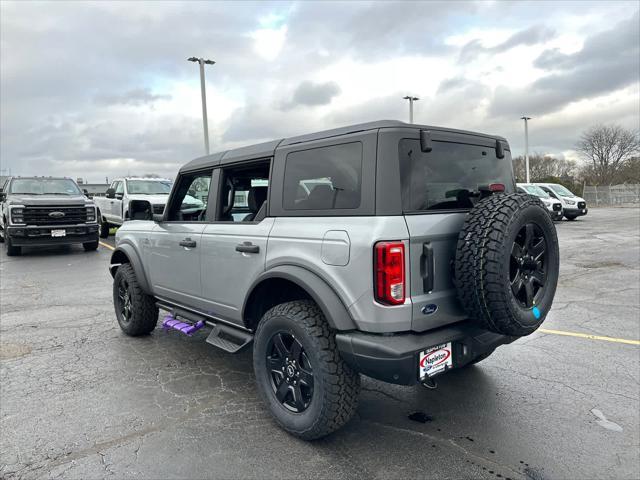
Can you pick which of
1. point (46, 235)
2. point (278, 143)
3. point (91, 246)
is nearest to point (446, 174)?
point (278, 143)

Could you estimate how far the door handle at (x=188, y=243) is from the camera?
3926 mm

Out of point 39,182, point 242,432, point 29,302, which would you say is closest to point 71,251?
point 39,182

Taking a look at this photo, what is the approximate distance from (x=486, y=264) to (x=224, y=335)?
85.7 inches

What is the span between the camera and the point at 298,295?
321cm

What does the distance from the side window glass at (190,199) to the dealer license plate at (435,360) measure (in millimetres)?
2346

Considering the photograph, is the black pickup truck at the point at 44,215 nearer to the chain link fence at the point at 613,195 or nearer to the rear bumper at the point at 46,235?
the rear bumper at the point at 46,235

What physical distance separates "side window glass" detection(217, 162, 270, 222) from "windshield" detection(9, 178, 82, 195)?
1102 cm

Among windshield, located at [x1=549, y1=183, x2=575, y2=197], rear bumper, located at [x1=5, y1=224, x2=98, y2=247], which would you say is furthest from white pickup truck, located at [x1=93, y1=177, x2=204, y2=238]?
windshield, located at [x1=549, y1=183, x2=575, y2=197]

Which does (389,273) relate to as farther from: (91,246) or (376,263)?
(91,246)

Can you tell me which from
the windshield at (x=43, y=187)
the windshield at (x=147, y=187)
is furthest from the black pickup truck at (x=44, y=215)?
the windshield at (x=147, y=187)

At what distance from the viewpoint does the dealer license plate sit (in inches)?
102

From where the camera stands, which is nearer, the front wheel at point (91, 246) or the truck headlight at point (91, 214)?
the truck headlight at point (91, 214)

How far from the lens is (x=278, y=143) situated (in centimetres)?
338

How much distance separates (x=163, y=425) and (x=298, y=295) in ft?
4.21
